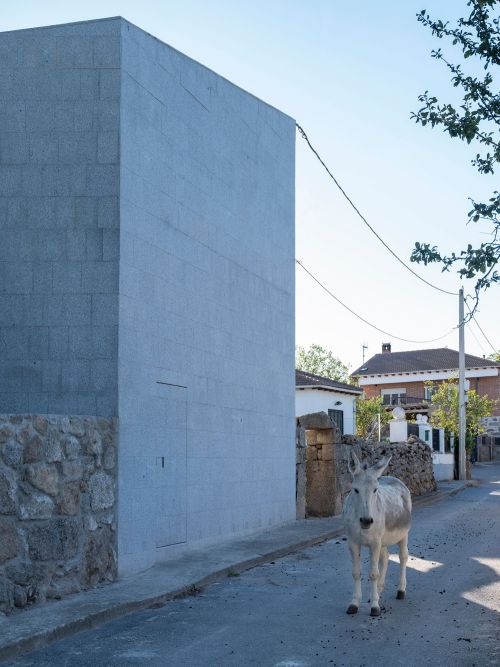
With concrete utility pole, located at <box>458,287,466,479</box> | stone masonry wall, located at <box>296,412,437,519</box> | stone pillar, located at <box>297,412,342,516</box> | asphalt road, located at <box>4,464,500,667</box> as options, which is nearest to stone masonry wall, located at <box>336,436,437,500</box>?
stone masonry wall, located at <box>296,412,437,519</box>

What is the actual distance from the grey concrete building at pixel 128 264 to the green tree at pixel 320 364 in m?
55.3

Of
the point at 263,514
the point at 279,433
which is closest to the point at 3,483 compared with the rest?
the point at 263,514

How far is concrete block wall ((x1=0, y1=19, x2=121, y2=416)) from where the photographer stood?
11430 millimetres

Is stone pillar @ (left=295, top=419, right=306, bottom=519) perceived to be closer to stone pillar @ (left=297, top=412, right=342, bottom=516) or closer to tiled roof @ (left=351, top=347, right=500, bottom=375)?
stone pillar @ (left=297, top=412, right=342, bottom=516)

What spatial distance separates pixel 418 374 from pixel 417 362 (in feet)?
8.75

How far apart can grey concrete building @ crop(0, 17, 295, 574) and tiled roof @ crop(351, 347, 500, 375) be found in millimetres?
54940

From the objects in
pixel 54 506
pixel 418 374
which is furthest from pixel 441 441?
pixel 54 506

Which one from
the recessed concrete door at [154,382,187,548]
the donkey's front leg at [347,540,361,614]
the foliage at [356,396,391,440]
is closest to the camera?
the donkey's front leg at [347,540,361,614]

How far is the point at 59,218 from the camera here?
1177cm

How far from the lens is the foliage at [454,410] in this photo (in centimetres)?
4519

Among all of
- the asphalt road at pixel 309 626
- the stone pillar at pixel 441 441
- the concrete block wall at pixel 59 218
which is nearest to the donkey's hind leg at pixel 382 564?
the asphalt road at pixel 309 626

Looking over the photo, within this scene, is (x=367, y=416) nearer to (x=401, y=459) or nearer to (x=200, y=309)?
(x=401, y=459)

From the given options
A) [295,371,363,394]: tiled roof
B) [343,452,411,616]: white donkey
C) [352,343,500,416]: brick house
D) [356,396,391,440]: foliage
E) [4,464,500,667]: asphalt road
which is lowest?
[4,464,500,667]: asphalt road

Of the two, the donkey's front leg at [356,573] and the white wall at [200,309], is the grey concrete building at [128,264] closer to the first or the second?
the white wall at [200,309]
